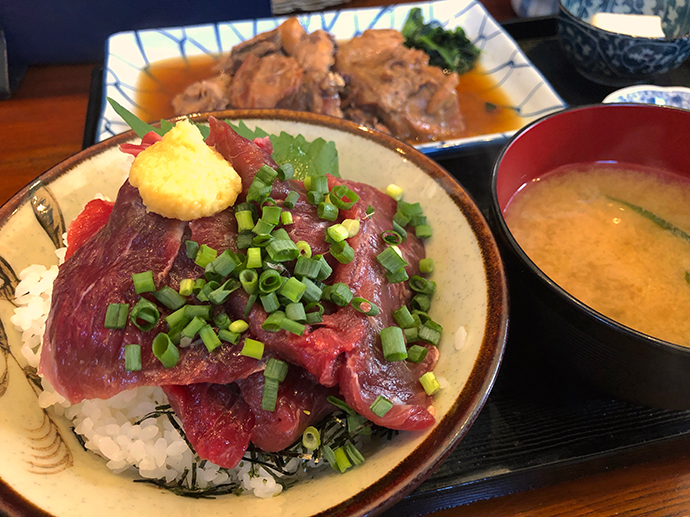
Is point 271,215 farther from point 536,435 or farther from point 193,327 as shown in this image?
point 536,435

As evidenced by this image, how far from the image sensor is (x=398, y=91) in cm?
329

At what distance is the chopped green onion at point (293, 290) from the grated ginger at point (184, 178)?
36cm

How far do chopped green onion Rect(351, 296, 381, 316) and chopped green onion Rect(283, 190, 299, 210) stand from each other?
40 centimetres

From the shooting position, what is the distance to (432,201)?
1.85 meters

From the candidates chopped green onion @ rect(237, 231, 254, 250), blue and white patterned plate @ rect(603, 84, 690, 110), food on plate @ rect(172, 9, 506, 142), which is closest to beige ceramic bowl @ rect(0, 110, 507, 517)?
chopped green onion @ rect(237, 231, 254, 250)

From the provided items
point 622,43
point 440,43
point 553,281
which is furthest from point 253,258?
point 440,43

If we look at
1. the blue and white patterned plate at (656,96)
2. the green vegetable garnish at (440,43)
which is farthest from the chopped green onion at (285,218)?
the green vegetable garnish at (440,43)

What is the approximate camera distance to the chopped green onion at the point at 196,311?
4.39ft

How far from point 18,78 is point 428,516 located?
157 inches

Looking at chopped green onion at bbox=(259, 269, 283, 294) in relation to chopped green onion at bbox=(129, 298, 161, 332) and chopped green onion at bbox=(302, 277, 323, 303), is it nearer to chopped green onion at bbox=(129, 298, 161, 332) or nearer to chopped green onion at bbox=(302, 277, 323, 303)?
chopped green onion at bbox=(302, 277, 323, 303)

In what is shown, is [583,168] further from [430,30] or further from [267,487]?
[430,30]

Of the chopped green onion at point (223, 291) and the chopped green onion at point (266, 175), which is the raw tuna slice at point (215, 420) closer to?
the chopped green onion at point (223, 291)

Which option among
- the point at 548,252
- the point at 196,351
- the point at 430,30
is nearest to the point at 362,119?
the point at 430,30

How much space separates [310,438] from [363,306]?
A: 44 cm
